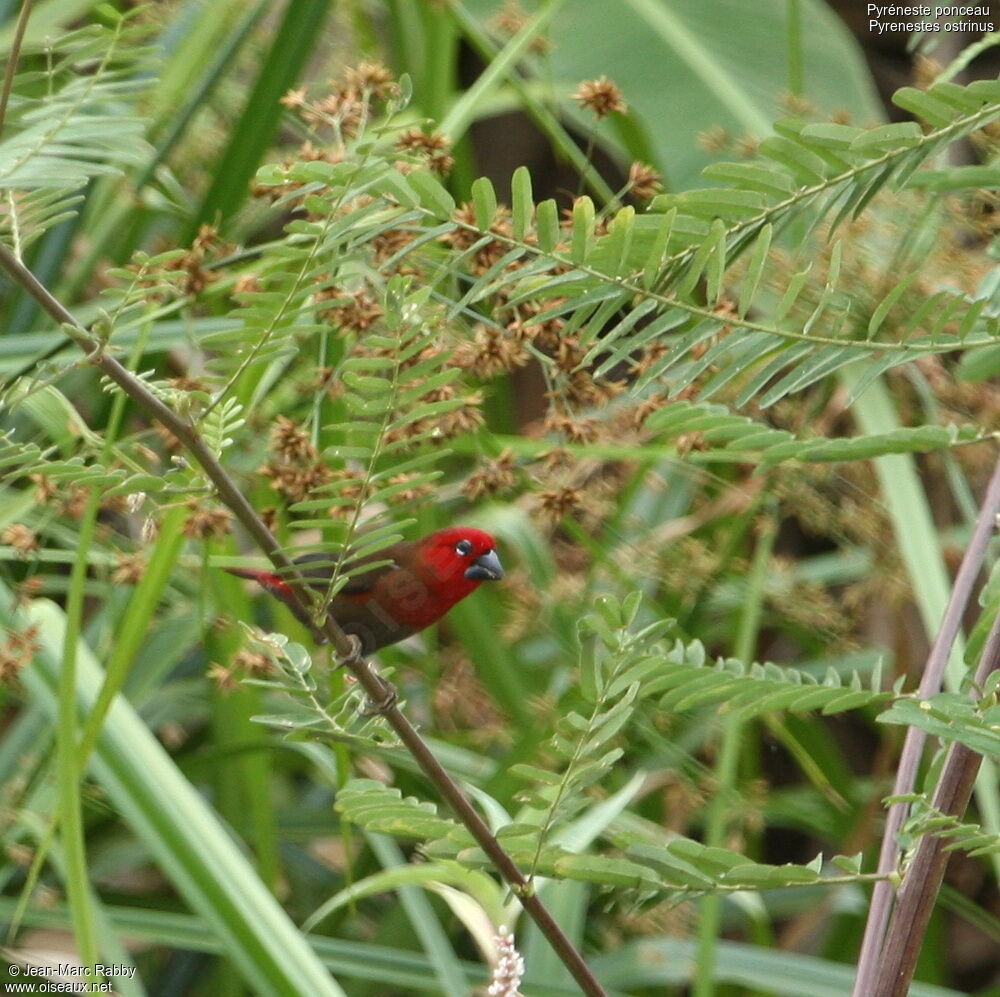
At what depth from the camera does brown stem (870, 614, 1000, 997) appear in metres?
0.67

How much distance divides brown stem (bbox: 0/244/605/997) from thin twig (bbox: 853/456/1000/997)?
16 centimetres

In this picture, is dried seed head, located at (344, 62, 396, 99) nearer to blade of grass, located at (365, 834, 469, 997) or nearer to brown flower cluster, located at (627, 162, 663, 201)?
brown flower cluster, located at (627, 162, 663, 201)

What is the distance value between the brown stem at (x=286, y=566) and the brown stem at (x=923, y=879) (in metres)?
0.14

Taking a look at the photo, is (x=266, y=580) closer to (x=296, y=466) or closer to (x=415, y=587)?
(x=415, y=587)

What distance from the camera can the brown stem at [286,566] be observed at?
585mm

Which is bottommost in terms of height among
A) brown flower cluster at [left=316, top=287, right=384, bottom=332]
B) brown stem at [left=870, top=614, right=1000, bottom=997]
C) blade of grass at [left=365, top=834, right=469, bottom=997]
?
blade of grass at [left=365, top=834, right=469, bottom=997]

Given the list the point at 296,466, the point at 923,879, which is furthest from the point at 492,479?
the point at 923,879

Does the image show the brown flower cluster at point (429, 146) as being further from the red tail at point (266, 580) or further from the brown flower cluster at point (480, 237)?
the red tail at point (266, 580)

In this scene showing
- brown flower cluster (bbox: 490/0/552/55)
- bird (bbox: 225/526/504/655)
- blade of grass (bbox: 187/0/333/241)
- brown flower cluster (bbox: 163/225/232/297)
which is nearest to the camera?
brown flower cluster (bbox: 163/225/232/297)

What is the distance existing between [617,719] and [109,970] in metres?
0.91

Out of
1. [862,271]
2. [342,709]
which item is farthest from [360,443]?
[862,271]

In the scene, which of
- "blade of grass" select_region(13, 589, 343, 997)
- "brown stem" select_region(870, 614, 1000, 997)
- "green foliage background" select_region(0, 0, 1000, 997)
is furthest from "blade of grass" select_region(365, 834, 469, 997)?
"brown stem" select_region(870, 614, 1000, 997)

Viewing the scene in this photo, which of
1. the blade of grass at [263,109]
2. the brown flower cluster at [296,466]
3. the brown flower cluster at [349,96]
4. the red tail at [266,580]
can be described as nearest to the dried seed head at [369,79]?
the brown flower cluster at [349,96]

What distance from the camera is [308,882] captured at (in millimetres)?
2033
